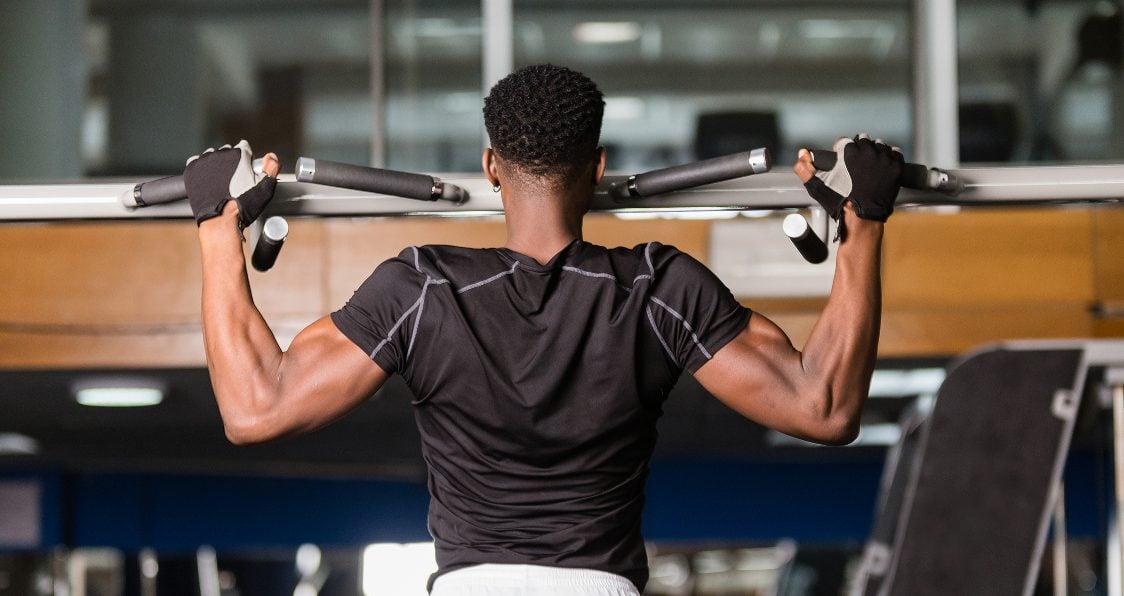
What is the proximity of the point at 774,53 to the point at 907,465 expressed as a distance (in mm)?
6990

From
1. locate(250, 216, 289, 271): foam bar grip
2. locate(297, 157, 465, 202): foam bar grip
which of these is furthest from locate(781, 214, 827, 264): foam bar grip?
locate(250, 216, 289, 271): foam bar grip

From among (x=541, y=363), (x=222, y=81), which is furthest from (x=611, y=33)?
(x=541, y=363)

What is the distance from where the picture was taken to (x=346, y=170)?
1.68 m

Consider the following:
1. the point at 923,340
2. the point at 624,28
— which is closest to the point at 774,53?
the point at 624,28

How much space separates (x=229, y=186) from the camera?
1619mm

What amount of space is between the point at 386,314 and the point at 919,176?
76cm

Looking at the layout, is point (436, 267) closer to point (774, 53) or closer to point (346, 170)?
point (346, 170)

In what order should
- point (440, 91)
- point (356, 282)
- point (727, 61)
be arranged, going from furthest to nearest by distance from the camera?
point (440, 91), point (727, 61), point (356, 282)

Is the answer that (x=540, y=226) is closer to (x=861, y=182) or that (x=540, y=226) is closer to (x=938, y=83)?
(x=861, y=182)

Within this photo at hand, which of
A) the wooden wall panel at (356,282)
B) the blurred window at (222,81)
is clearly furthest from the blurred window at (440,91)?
the wooden wall panel at (356,282)

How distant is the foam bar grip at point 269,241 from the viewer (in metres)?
1.63

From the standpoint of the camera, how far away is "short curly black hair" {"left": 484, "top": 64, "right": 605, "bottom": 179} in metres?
1.51

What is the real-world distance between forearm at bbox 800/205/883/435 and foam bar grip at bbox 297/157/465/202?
21.6 inches

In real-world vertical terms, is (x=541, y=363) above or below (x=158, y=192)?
below
